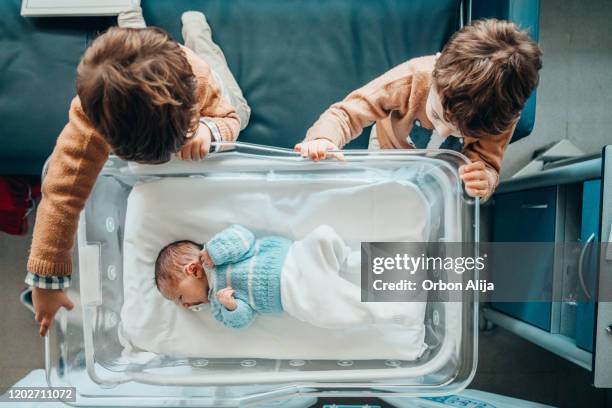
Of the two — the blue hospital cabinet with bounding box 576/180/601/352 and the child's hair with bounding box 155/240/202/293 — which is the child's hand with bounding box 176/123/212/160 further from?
the blue hospital cabinet with bounding box 576/180/601/352

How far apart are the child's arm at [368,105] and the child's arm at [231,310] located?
1.31 ft

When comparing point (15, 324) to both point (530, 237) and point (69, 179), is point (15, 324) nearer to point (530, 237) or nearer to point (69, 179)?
point (69, 179)

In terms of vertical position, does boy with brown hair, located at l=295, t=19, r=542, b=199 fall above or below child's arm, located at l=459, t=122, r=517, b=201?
above

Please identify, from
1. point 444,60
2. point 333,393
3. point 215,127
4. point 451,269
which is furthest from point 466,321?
point 215,127

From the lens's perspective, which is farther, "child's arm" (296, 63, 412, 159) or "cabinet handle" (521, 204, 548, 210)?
"cabinet handle" (521, 204, 548, 210)

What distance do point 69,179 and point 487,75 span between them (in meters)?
0.79

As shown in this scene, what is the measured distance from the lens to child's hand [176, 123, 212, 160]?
3.05 feet

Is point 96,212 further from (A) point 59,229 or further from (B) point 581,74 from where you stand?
(B) point 581,74

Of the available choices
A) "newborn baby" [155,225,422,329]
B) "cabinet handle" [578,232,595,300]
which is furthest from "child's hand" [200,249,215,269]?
"cabinet handle" [578,232,595,300]

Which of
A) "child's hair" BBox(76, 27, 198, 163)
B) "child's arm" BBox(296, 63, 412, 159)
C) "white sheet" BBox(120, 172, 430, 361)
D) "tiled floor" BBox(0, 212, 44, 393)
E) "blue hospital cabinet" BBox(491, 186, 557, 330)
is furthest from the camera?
"tiled floor" BBox(0, 212, 44, 393)

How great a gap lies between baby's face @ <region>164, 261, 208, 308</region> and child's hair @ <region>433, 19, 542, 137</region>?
65cm

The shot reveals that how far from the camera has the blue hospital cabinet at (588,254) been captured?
3.53ft

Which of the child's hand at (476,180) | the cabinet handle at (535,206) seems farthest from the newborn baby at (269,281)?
the cabinet handle at (535,206)

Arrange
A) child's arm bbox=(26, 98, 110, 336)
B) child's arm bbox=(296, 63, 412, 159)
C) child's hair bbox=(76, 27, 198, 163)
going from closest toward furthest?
child's hair bbox=(76, 27, 198, 163), child's arm bbox=(26, 98, 110, 336), child's arm bbox=(296, 63, 412, 159)
